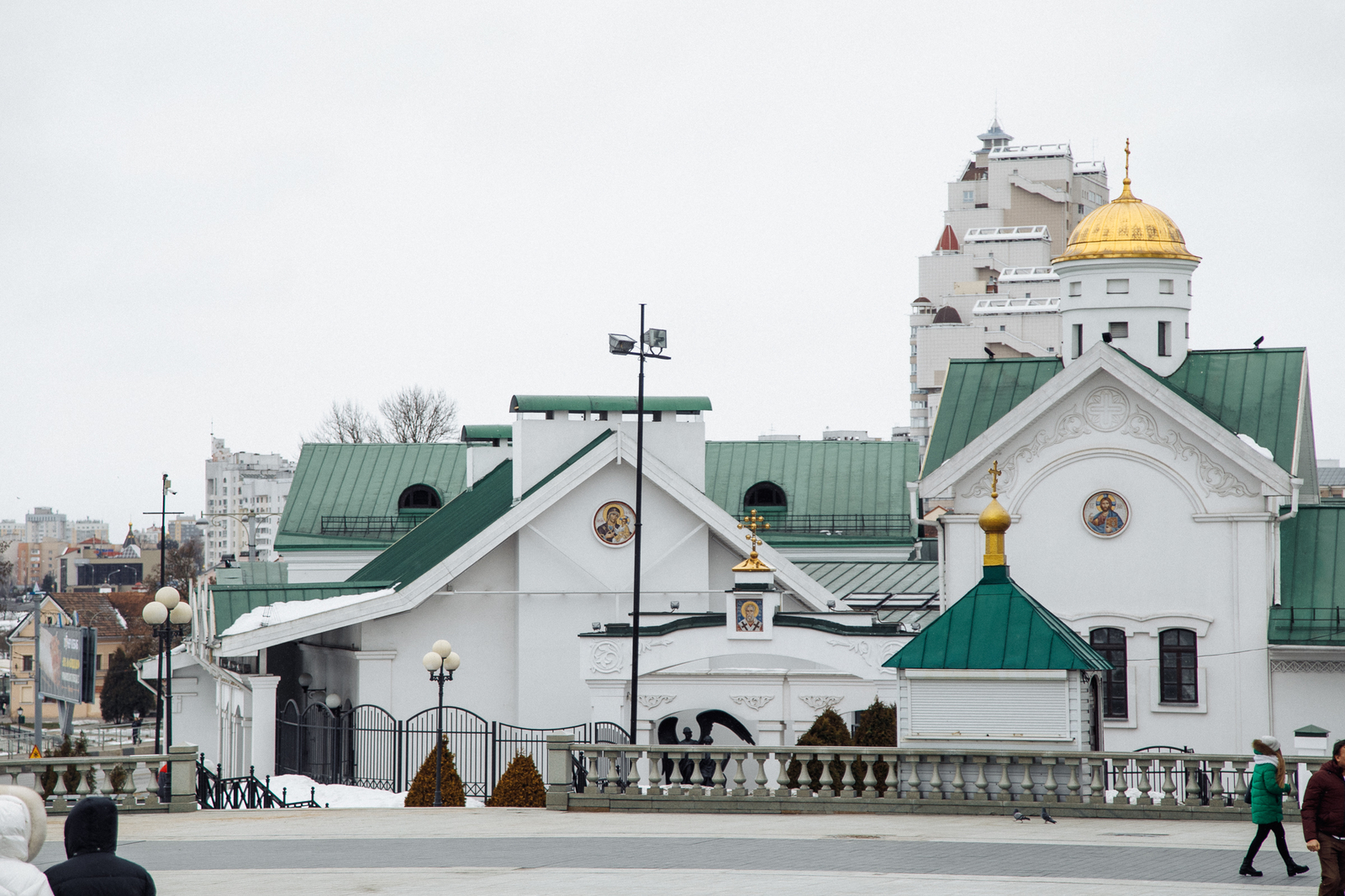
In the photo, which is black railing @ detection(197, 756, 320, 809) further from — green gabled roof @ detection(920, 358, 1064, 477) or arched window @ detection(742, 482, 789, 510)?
arched window @ detection(742, 482, 789, 510)

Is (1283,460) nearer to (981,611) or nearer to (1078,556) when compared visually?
(1078,556)

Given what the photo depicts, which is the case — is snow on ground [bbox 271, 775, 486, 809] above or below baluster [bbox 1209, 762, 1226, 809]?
below

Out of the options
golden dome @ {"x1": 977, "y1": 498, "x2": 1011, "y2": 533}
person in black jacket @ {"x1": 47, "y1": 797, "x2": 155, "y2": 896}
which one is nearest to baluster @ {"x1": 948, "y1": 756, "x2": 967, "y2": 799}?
golden dome @ {"x1": 977, "y1": 498, "x2": 1011, "y2": 533}

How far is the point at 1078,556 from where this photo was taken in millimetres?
32219

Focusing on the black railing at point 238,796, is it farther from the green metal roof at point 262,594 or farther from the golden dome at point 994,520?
the golden dome at point 994,520

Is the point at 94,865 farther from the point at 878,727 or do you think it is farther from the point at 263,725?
the point at 263,725

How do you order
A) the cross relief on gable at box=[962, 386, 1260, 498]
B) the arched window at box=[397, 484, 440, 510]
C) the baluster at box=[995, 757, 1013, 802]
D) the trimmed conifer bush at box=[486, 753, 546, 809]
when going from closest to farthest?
the baluster at box=[995, 757, 1013, 802] → the trimmed conifer bush at box=[486, 753, 546, 809] → the cross relief on gable at box=[962, 386, 1260, 498] → the arched window at box=[397, 484, 440, 510]

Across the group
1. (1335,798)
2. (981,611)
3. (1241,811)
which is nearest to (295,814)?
(981,611)

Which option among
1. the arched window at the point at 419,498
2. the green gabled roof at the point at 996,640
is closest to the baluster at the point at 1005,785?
the green gabled roof at the point at 996,640

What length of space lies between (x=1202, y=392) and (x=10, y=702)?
106 m

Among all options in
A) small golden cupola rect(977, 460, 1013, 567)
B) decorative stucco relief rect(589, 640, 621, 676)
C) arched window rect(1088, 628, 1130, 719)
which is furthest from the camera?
arched window rect(1088, 628, 1130, 719)

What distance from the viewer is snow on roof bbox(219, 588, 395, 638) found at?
3297 centimetres

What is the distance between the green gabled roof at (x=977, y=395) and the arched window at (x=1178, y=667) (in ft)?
18.1

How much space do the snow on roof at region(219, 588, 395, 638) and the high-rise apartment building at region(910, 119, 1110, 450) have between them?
77.0 metres
